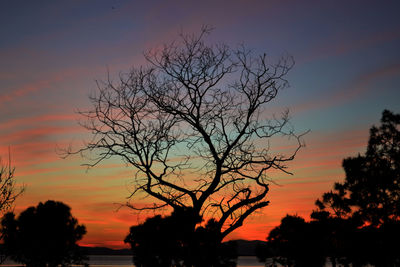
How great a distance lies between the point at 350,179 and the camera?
33.3 metres

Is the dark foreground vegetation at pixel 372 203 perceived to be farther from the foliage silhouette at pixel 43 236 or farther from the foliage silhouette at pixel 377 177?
the foliage silhouette at pixel 43 236

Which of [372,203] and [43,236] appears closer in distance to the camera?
[372,203]

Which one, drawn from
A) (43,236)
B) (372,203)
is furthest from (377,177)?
(43,236)

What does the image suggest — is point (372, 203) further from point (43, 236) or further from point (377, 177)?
point (43, 236)

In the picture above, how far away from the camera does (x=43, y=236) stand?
4778 cm

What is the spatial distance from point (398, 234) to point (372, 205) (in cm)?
279

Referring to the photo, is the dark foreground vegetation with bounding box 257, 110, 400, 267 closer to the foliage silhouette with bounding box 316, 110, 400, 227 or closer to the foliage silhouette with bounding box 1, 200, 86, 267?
the foliage silhouette with bounding box 316, 110, 400, 227

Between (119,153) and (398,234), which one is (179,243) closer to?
(398,234)

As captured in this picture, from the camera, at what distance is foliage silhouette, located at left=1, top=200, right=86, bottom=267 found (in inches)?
1882

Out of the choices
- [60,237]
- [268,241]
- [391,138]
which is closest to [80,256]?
[60,237]

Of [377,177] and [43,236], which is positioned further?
[43,236]

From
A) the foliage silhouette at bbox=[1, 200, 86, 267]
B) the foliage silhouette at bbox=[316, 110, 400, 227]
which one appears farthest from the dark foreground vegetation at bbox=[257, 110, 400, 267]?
the foliage silhouette at bbox=[1, 200, 86, 267]


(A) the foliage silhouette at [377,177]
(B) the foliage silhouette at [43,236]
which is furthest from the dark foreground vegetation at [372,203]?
(B) the foliage silhouette at [43,236]

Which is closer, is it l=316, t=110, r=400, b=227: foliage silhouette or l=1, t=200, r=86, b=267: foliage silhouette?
l=316, t=110, r=400, b=227: foliage silhouette
